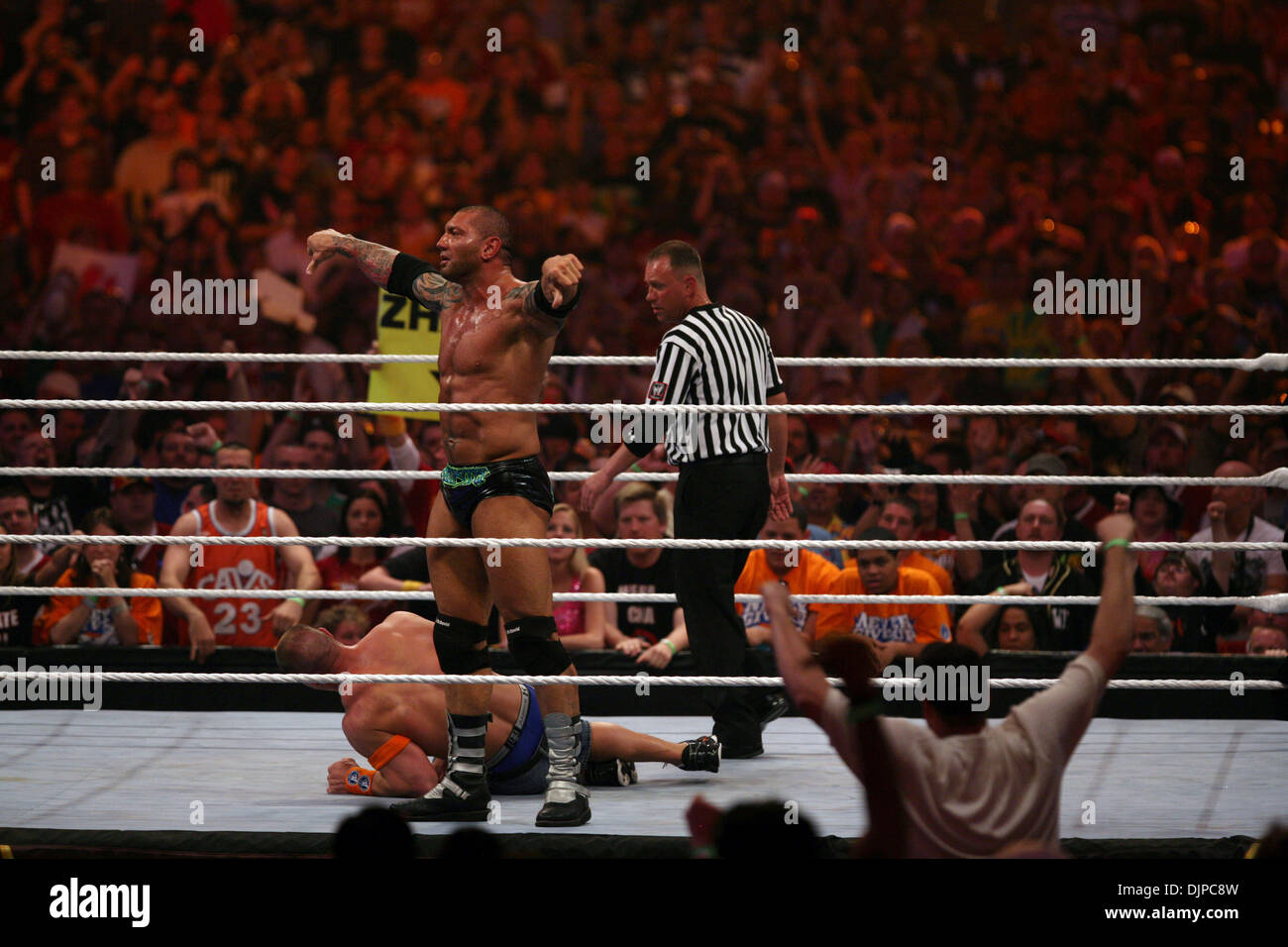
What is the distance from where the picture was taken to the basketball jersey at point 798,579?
4.83 metres

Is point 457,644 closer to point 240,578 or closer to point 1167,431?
point 240,578

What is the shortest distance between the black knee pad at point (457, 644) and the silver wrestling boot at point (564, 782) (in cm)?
25

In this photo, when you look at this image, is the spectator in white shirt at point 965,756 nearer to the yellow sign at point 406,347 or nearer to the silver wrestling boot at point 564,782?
the silver wrestling boot at point 564,782

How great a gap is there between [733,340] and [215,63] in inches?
226

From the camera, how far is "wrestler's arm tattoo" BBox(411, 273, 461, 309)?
3.60 m

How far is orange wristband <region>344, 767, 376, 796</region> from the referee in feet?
3.10

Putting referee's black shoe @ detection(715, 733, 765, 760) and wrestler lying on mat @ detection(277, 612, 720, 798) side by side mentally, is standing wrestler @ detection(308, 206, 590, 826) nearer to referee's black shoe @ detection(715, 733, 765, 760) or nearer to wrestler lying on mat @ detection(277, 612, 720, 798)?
wrestler lying on mat @ detection(277, 612, 720, 798)

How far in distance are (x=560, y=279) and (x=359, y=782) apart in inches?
55.0

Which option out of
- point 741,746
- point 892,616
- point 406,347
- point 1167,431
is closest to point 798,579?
point 892,616

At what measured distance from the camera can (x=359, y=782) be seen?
142 inches

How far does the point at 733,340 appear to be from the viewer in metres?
3.99

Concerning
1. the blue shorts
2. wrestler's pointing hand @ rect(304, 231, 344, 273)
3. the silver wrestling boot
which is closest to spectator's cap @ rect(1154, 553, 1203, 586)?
the blue shorts
